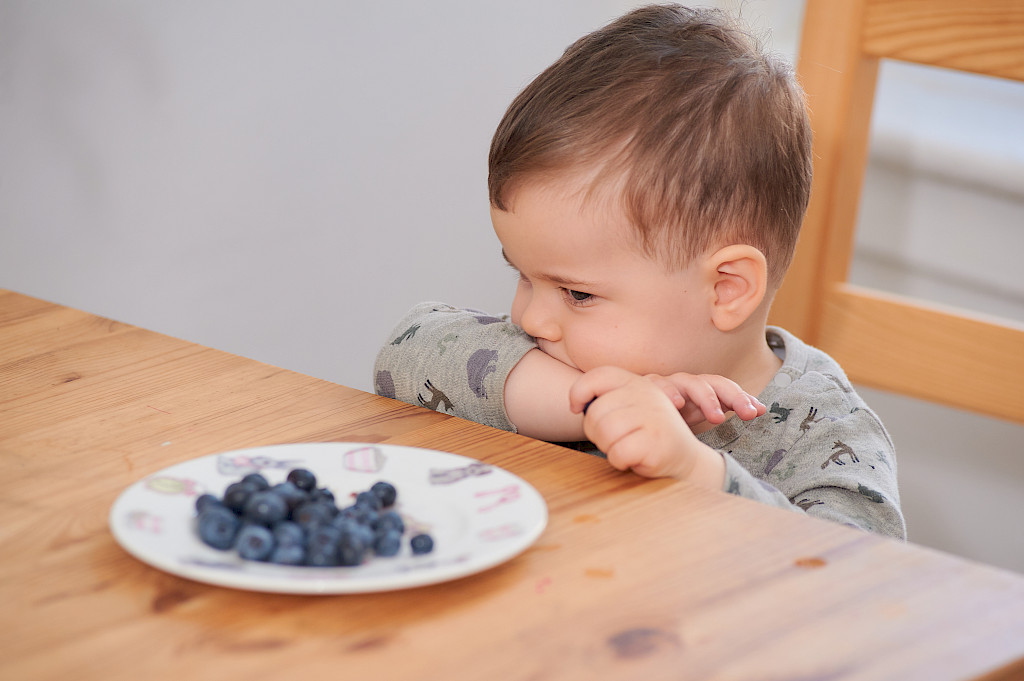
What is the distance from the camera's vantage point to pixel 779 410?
3.06 feet

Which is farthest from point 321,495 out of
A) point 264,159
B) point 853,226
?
point 264,159

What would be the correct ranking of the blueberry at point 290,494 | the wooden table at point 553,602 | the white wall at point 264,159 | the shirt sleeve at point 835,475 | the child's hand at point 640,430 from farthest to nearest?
the white wall at point 264,159 < the shirt sleeve at point 835,475 < the child's hand at point 640,430 < the blueberry at point 290,494 < the wooden table at point 553,602

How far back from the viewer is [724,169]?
0.88 m

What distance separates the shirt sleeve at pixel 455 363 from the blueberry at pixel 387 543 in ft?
1.33

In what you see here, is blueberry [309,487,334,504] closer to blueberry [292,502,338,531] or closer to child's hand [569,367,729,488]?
blueberry [292,502,338,531]

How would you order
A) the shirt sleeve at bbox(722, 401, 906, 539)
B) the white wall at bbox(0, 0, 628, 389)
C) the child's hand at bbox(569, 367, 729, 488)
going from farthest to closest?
the white wall at bbox(0, 0, 628, 389) → the shirt sleeve at bbox(722, 401, 906, 539) → the child's hand at bbox(569, 367, 729, 488)

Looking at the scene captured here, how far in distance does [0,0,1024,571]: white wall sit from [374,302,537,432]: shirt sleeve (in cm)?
97

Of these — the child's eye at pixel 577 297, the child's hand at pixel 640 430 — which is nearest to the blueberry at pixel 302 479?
the child's hand at pixel 640 430

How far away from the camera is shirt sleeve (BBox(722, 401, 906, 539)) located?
29.7 inches

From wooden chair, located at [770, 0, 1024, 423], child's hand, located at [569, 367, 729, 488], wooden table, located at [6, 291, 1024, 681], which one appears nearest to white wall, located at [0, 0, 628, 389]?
wooden chair, located at [770, 0, 1024, 423]

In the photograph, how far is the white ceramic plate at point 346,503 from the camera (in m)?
0.46

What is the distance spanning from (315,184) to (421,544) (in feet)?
5.25

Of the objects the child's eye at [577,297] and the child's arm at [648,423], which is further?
the child's eye at [577,297]

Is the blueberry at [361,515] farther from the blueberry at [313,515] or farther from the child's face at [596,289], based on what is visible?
the child's face at [596,289]
